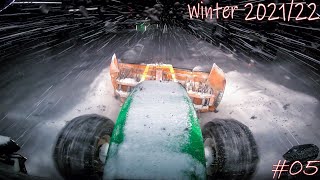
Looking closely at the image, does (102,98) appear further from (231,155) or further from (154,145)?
(154,145)

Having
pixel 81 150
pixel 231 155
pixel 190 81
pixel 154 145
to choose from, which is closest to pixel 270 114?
pixel 190 81

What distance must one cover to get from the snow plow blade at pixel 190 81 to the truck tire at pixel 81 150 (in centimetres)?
196

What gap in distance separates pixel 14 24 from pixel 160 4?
219 inches

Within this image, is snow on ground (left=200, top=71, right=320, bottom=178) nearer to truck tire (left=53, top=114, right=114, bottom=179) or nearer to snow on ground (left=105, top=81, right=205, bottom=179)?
snow on ground (left=105, top=81, right=205, bottom=179)

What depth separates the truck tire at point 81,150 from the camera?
324 cm

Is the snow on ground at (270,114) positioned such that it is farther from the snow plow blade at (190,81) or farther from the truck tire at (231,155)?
the truck tire at (231,155)

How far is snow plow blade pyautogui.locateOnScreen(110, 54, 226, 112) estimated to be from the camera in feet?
17.9

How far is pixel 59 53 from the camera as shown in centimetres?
962

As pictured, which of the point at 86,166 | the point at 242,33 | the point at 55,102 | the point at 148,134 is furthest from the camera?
the point at 242,33

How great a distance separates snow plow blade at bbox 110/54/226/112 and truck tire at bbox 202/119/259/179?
2.03m

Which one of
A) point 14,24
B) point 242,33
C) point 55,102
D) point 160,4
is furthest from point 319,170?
point 14,24

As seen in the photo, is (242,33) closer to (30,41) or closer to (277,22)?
(277,22)

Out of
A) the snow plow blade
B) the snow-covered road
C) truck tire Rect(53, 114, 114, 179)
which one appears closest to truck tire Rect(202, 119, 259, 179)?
the snow-covered road

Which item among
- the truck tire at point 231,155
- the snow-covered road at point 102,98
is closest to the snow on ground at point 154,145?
the truck tire at point 231,155
